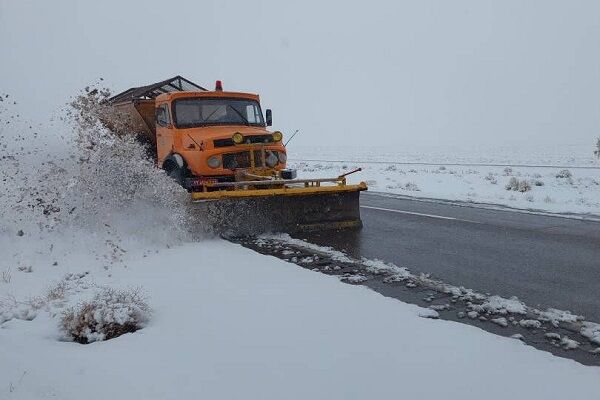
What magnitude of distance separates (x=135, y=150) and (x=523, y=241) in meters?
6.08

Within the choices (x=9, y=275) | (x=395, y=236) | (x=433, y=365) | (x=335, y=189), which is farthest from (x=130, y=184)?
(x=433, y=365)

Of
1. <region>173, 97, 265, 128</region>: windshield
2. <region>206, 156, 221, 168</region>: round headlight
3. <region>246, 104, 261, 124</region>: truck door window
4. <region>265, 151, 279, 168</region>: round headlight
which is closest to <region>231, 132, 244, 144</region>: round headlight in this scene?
<region>206, 156, 221, 168</region>: round headlight

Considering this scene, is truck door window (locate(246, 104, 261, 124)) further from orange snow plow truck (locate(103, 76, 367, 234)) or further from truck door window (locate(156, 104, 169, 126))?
truck door window (locate(156, 104, 169, 126))

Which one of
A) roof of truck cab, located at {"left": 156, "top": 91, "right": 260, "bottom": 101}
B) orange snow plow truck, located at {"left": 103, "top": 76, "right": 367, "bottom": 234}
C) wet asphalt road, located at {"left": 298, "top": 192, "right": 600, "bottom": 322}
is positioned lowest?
wet asphalt road, located at {"left": 298, "top": 192, "right": 600, "bottom": 322}

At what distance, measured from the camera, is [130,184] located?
7.47 metres

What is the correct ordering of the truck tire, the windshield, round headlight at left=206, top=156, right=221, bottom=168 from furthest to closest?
the windshield, the truck tire, round headlight at left=206, top=156, right=221, bottom=168

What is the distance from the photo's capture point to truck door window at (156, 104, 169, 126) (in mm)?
9156

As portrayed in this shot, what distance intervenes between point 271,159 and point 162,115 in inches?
87.1

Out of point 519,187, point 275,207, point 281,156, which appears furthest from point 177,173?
point 519,187

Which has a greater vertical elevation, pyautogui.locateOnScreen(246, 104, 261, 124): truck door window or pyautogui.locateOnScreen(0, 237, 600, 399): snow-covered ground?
pyautogui.locateOnScreen(246, 104, 261, 124): truck door window

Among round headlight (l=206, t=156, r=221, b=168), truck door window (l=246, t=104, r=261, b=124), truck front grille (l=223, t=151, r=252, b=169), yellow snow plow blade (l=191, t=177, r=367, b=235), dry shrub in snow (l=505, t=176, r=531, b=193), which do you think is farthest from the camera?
dry shrub in snow (l=505, t=176, r=531, b=193)

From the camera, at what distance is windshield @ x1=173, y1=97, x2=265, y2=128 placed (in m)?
9.08

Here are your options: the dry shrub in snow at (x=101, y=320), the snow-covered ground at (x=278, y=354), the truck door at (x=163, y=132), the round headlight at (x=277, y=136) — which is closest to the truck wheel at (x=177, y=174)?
the truck door at (x=163, y=132)

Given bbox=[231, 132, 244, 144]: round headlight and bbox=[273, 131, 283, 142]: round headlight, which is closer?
bbox=[231, 132, 244, 144]: round headlight
